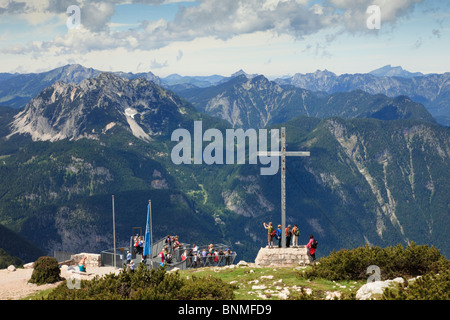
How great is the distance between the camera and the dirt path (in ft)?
129

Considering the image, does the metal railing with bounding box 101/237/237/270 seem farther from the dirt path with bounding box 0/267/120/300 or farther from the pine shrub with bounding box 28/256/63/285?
the pine shrub with bounding box 28/256/63/285

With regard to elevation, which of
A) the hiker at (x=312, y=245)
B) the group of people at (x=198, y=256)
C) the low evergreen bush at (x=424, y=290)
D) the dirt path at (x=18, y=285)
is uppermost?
the low evergreen bush at (x=424, y=290)

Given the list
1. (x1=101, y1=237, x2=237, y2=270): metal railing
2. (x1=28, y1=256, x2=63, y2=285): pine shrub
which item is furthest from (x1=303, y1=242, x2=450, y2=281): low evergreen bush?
(x1=28, y1=256, x2=63, y2=285): pine shrub

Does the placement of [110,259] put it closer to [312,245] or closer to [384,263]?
[312,245]

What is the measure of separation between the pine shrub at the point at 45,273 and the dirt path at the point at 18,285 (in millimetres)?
595

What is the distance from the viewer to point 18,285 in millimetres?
42719

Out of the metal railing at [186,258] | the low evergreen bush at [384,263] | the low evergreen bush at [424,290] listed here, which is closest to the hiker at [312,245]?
the low evergreen bush at [384,263]

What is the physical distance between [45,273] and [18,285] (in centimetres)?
236

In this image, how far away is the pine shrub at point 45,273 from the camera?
4297 centimetres

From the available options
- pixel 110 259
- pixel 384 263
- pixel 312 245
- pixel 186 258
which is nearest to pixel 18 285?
pixel 110 259

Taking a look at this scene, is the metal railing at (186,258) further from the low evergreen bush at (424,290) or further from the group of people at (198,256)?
the low evergreen bush at (424,290)
